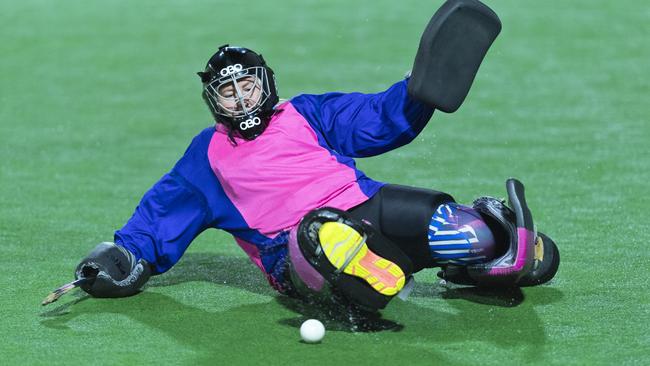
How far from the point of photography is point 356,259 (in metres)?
4.22

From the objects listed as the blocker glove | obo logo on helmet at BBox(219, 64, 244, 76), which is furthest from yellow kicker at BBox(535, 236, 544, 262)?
the blocker glove

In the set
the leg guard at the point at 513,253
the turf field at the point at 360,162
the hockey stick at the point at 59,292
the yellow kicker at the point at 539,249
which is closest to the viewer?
the turf field at the point at 360,162

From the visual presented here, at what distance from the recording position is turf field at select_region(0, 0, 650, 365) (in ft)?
14.1

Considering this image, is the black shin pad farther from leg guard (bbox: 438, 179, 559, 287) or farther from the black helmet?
the black helmet

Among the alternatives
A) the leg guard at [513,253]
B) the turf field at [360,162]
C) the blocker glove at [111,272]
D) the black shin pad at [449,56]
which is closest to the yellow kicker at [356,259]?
the turf field at [360,162]

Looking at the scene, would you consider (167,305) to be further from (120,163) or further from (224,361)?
→ (120,163)

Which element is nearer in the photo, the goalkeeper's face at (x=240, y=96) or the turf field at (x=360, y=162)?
the turf field at (x=360, y=162)

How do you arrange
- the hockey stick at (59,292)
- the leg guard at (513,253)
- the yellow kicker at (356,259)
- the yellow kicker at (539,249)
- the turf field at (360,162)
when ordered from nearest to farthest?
the yellow kicker at (356,259) < the turf field at (360,162) < the leg guard at (513,253) < the hockey stick at (59,292) < the yellow kicker at (539,249)

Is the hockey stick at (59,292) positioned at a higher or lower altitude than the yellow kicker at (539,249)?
higher

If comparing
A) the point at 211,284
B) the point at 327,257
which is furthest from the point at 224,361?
the point at 211,284

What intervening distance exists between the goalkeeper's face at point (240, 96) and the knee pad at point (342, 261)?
2.41 feet

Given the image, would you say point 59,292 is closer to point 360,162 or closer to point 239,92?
point 239,92

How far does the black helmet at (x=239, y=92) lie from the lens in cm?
484

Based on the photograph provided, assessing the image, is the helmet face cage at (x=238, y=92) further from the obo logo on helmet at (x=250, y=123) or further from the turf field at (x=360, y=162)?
the turf field at (x=360, y=162)
